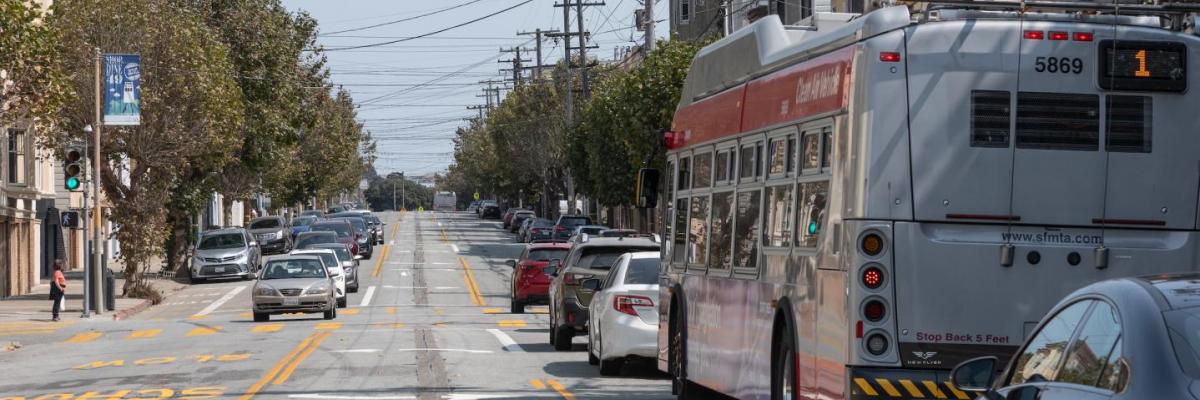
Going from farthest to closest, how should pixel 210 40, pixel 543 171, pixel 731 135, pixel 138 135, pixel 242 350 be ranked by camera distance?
1. pixel 543 171
2. pixel 210 40
3. pixel 138 135
4. pixel 242 350
5. pixel 731 135

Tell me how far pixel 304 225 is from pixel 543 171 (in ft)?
80.2

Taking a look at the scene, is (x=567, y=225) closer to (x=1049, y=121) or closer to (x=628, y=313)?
(x=628, y=313)

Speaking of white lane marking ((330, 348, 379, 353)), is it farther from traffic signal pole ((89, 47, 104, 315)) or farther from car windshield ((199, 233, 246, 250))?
car windshield ((199, 233, 246, 250))

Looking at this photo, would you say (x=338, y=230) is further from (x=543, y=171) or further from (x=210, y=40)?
(x=543, y=171)

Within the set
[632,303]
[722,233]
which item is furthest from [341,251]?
[722,233]

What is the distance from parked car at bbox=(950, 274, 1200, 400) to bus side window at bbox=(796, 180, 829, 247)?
3.56 metres

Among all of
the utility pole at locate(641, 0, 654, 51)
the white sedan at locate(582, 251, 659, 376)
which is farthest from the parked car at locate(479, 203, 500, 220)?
the white sedan at locate(582, 251, 659, 376)

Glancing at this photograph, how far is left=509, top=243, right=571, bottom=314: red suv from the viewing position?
36.0 meters

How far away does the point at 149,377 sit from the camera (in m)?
19.2

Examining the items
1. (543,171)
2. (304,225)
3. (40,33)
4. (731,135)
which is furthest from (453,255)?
(731,135)

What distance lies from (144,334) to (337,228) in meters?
34.2

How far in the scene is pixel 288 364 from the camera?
818 inches

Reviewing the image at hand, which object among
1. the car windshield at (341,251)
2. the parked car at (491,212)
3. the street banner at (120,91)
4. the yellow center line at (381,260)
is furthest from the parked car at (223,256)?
the parked car at (491,212)

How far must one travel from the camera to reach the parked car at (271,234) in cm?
6912
